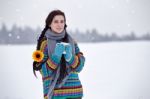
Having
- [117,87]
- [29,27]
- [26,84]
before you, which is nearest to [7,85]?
[26,84]

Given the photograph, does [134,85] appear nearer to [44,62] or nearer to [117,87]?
[117,87]

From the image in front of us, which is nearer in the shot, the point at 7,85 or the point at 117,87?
the point at 117,87

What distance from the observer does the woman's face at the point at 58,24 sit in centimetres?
467

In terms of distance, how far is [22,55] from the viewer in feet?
49.5

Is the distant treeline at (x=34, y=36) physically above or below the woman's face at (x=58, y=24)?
below

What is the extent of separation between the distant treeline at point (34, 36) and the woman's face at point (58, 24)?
53.0 ft

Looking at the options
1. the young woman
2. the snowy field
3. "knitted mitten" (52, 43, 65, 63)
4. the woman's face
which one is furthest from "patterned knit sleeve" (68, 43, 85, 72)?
the snowy field

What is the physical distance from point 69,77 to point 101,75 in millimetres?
6036

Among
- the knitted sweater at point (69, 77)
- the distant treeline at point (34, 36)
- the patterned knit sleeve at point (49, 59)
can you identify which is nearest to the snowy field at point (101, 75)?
the knitted sweater at point (69, 77)

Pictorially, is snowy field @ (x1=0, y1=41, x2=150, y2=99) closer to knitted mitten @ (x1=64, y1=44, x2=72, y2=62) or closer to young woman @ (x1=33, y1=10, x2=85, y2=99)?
young woman @ (x1=33, y1=10, x2=85, y2=99)

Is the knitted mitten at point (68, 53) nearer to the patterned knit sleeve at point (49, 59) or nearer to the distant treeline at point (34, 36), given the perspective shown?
the patterned knit sleeve at point (49, 59)

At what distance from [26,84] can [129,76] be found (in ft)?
6.32

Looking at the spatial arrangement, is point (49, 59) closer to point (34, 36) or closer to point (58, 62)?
point (58, 62)

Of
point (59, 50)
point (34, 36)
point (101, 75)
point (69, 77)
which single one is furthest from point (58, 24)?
point (34, 36)
